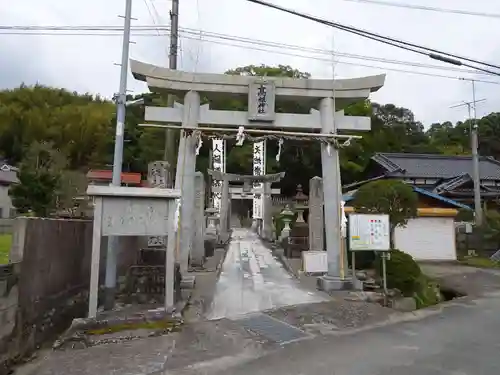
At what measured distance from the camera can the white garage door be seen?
70.7ft

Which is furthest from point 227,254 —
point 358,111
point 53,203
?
point 358,111

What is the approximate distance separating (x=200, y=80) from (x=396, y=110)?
57.2m

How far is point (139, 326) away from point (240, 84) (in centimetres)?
691

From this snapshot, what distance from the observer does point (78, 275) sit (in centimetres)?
973

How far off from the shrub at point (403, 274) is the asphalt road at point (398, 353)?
8.28 feet

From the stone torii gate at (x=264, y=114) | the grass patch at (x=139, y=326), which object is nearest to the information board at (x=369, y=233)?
the stone torii gate at (x=264, y=114)

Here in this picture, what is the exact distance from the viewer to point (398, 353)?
619cm

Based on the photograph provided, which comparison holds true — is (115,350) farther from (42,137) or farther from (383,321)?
(42,137)

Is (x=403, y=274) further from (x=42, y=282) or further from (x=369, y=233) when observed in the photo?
(x=42, y=282)

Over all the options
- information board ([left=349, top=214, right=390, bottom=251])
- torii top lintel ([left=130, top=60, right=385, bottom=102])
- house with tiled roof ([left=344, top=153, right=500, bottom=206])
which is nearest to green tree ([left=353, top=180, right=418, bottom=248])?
information board ([left=349, top=214, right=390, bottom=251])

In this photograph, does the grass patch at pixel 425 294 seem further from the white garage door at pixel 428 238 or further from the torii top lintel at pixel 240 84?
the white garage door at pixel 428 238

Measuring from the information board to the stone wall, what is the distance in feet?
21.1

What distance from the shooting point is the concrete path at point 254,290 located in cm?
903

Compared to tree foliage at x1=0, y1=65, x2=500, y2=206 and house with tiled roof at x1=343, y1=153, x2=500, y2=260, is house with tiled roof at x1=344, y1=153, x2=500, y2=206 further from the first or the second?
tree foliage at x1=0, y1=65, x2=500, y2=206
